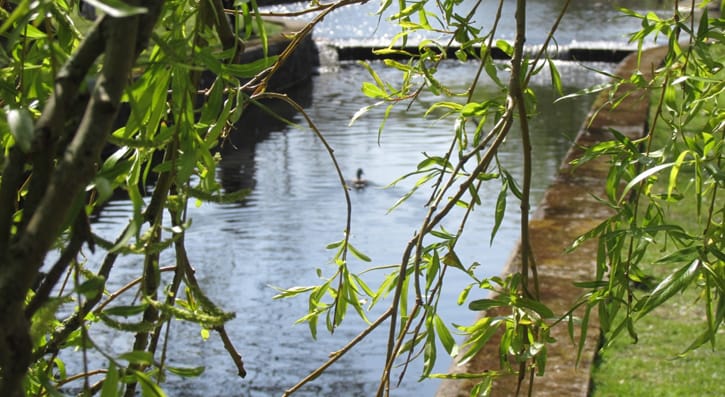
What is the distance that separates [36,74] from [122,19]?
0.47 meters

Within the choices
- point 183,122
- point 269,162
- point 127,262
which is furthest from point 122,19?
point 269,162

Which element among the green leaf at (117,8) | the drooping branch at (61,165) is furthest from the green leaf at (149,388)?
the green leaf at (117,8)

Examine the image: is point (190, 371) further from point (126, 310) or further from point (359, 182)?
point (359, 182)

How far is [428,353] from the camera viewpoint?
1182mm

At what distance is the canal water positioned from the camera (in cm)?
497

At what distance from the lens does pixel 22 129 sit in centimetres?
47

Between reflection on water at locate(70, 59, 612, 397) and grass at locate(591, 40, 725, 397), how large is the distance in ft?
3.08

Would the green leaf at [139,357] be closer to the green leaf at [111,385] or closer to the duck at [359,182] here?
the green leaf at [111,385]

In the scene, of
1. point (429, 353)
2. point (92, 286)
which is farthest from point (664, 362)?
point (92, 286)

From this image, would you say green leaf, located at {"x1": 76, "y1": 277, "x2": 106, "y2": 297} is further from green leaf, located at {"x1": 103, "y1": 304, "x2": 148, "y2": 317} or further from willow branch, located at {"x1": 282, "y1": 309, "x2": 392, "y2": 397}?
willow branch, located at {"x1": 282, "y1": 309, "x2": 392, "y2": 397}

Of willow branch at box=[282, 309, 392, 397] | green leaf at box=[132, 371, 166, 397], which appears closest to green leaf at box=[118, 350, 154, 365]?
green leaf at box=[132, 371, 166, 397]

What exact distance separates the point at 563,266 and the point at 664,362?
2.46ft

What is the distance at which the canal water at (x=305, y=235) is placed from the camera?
497 cm

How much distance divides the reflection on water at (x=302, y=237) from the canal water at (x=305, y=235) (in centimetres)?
1
